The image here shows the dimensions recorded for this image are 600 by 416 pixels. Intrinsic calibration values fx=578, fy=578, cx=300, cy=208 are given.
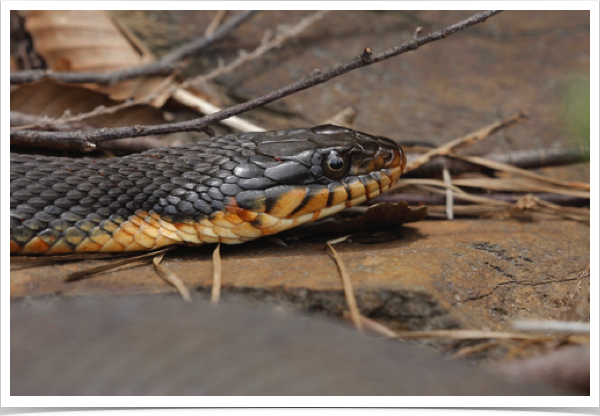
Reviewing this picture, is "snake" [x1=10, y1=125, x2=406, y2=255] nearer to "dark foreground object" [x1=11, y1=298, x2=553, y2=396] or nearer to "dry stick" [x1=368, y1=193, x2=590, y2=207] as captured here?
"dry stick" [x1=368, y1=193, x2=590, y2=207]

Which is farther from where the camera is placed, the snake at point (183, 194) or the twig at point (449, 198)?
the twig at point (449, 198)

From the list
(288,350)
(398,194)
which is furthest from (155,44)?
(288,350)

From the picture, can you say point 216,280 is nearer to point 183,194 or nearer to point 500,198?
point 183,194

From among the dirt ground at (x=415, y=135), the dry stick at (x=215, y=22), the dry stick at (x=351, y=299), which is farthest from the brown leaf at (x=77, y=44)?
the dry stick at (x=351, y=299)

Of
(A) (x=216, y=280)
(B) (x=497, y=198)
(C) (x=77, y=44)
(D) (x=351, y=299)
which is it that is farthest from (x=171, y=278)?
(C) (x=77, y=44)

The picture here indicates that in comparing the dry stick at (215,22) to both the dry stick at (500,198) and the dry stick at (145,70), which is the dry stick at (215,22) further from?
the dry stick at (500,198)
